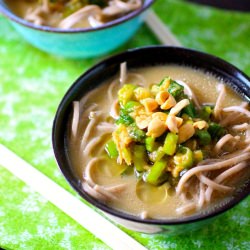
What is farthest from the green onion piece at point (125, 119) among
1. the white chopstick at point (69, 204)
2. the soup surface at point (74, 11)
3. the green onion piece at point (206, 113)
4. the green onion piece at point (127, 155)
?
Answer: the soup surface at point (74, 11)

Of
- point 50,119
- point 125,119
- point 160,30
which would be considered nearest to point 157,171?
point 125,119

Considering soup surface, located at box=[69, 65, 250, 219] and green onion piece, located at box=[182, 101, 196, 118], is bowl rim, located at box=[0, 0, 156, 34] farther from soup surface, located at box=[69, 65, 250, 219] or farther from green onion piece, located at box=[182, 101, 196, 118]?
green onion piece, located at box=[182, 101, 196, 118]

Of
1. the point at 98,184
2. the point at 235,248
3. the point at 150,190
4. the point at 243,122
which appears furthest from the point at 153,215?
the point at 243,122

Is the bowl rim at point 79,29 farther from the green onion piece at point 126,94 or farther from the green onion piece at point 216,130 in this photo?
the green onion piece at point 216,130

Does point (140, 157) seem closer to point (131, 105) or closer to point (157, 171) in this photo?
point (157, 171)

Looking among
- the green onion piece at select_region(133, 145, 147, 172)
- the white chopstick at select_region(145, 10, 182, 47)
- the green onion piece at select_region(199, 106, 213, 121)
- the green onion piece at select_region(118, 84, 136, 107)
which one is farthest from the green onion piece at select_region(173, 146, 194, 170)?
the white chopstick at select_region(145, 10, 182, 47)

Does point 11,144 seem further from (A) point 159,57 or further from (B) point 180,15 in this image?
(B) point 180,15
